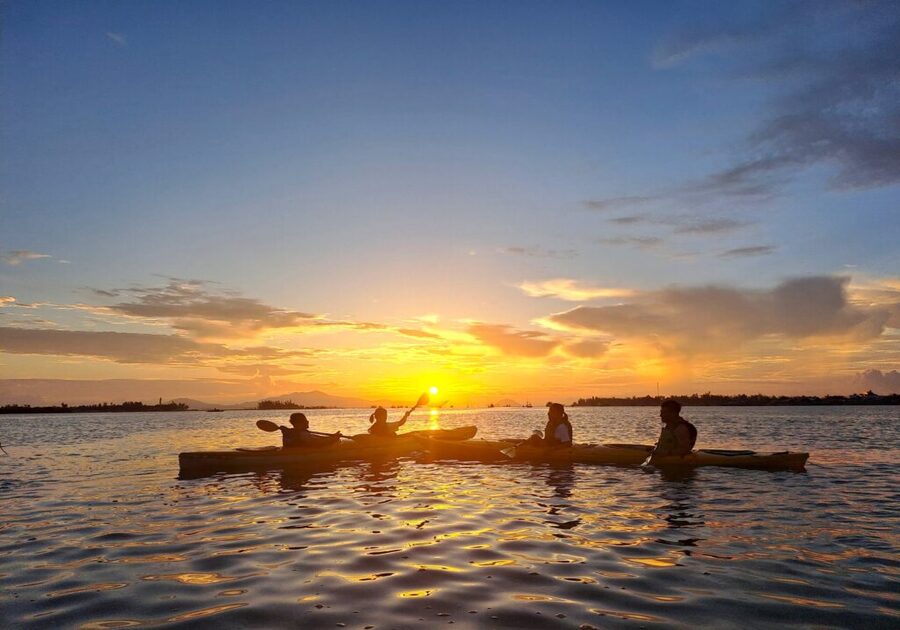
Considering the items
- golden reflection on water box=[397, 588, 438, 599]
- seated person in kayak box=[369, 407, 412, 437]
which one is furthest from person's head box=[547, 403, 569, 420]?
golden reflection on water box=[397, 588, 438, 599]

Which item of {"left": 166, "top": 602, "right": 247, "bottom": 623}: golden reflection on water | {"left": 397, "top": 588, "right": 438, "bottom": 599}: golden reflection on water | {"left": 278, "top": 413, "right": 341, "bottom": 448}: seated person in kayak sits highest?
{"left": 278, "top": 413, "right": 341, "bottom": 448}: seated person in kayak

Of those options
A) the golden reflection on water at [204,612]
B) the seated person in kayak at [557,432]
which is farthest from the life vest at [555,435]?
the golden reflection on water at [204,612]

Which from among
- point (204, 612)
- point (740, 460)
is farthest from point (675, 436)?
point (204, 612)

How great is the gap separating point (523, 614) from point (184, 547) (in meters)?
6.74

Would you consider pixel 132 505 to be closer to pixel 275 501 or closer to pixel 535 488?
pixel 275 501

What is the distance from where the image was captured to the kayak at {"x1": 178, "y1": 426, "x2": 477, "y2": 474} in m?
21.4

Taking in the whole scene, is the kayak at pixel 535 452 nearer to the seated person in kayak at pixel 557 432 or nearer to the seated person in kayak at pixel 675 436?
the seated person in kayak at pixel 557 432

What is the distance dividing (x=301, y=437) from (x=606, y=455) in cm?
1273

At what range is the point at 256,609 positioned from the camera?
21.7ft

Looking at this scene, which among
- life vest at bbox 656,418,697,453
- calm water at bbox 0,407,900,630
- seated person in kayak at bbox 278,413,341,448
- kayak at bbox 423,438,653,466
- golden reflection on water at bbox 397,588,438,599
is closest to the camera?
calm water at bbox 0,407,900,630

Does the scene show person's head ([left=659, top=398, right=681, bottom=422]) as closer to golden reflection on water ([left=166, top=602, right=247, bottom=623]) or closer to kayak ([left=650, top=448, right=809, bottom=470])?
kayak ([left=650, top=448, right=809, bottom=470])

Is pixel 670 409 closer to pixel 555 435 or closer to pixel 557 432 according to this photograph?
pixel 557 432

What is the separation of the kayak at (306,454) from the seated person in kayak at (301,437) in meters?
0.23

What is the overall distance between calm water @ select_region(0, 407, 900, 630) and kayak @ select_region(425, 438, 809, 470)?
171 cm
